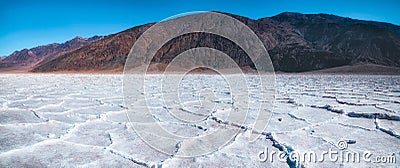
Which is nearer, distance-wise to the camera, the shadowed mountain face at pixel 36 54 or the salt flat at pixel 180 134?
the salt flat at pixel 180 134

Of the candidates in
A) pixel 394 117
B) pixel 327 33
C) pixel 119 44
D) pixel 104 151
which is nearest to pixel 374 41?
pixel 327 33

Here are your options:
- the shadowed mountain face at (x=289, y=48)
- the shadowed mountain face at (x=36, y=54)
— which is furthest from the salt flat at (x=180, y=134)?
the shadowed mountain face at (x=36, y=54)

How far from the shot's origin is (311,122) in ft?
12.8

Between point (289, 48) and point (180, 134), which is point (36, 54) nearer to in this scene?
point (289, 48)

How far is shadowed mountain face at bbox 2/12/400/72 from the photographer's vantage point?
4228cm

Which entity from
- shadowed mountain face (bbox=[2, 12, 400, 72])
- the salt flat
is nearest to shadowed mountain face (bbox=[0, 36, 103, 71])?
shadowed mountain face (bbox=[2, 12, 400, 72])

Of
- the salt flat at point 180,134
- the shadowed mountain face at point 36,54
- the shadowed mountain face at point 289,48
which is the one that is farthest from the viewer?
the shadowed mountain face at point 36,54

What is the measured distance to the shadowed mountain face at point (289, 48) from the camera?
42281mm

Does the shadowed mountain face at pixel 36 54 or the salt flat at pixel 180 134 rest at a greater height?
the shadowed mountain face at pixel 36 54

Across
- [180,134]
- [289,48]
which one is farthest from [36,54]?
[180,134]

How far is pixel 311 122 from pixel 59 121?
3.48m

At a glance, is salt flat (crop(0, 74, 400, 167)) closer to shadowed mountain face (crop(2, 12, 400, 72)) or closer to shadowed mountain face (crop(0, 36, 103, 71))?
shadowed mountain face (crop(2, 12, 400, 72))

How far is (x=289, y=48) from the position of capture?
→ 46844 millimetres

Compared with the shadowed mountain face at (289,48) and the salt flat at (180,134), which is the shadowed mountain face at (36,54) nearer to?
the shadowed mountain face at (289,48)
